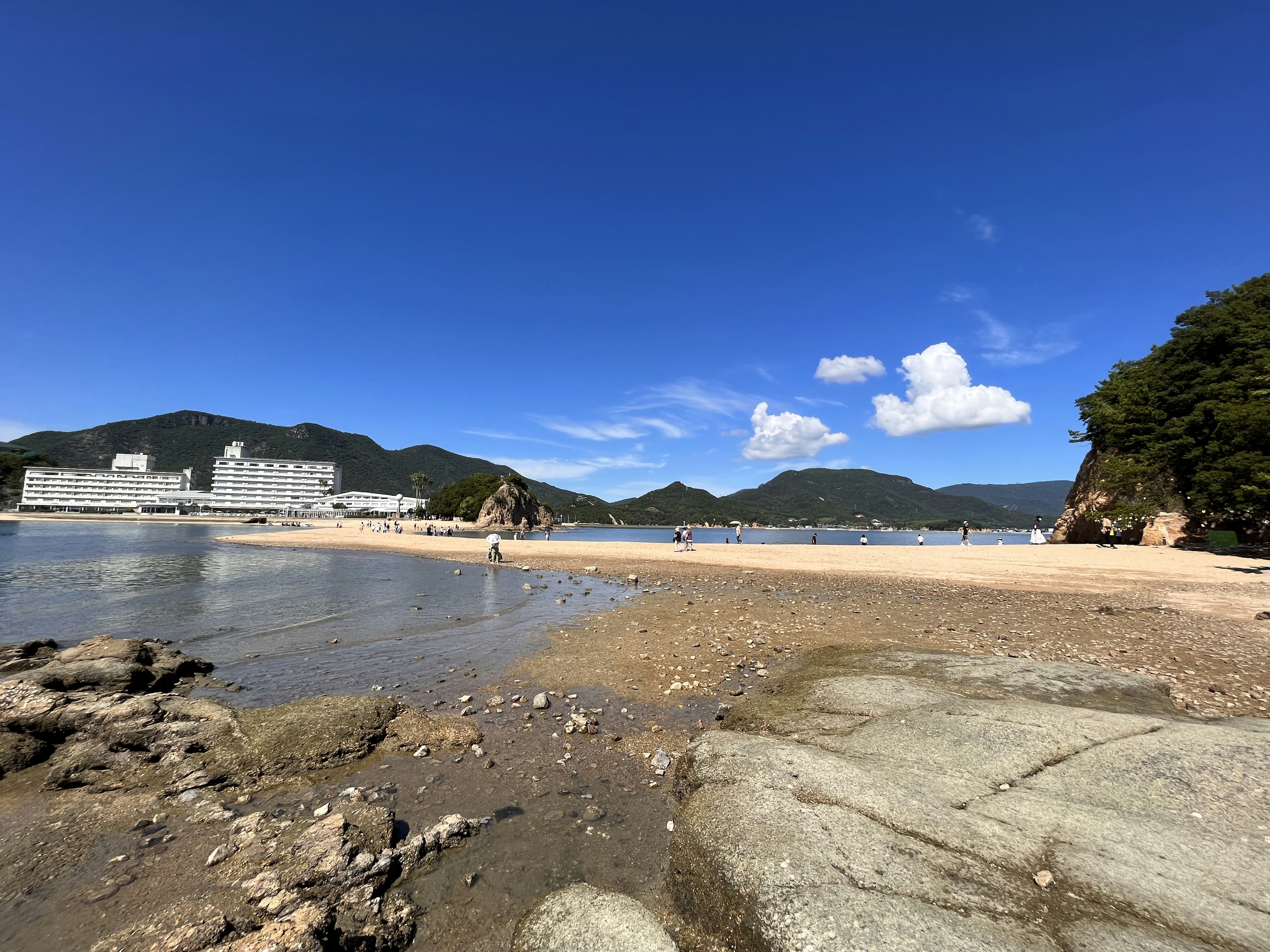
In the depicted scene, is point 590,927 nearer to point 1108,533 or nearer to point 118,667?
point 118,667

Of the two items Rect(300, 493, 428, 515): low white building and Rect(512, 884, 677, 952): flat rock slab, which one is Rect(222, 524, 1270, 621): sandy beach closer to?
Rect(512, 884, 677, 952): flat rock slab

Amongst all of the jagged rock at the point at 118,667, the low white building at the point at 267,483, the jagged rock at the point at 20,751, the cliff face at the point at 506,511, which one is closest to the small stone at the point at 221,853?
the jagged rock at the point at 20,751

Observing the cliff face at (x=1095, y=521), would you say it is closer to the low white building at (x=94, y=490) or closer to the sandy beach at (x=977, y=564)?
the sandy beach at (x=977, y=564)

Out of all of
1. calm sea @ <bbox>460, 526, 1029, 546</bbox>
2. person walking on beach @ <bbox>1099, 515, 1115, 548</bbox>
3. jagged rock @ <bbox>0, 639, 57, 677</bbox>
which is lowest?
calm sea @ <bbox>460, 526, 1029, 546</bbox>

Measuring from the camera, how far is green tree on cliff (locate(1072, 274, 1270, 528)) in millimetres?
30016

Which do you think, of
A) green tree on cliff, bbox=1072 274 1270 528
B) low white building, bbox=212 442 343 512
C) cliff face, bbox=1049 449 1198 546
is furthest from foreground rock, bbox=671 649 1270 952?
low white building, bbox=212 442 343 512

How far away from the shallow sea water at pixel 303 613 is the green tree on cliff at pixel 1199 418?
126 feet

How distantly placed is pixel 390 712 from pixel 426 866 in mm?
4190

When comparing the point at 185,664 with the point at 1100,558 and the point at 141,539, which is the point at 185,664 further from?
the point at 141,539

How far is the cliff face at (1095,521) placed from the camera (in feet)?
122

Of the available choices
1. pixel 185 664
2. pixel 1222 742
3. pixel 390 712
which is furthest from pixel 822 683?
pixel 185 664

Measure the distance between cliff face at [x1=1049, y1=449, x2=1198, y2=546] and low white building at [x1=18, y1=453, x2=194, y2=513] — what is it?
220 metres

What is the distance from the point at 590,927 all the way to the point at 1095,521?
188 feet

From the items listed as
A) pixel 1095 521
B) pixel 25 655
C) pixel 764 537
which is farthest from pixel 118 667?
pixel 764 537
